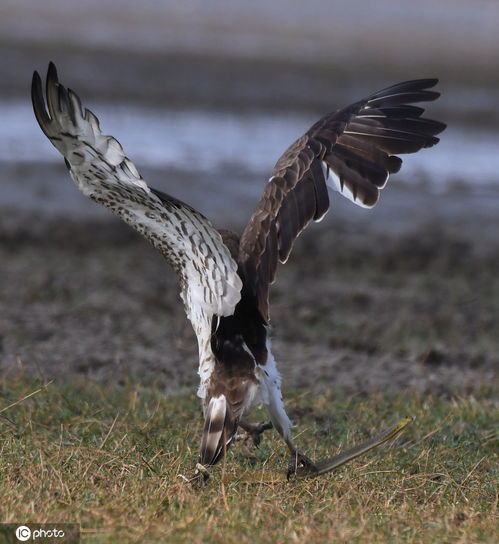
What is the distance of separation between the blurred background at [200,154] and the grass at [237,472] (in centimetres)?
98

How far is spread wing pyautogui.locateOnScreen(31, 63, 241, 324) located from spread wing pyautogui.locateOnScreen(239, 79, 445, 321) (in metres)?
0.15

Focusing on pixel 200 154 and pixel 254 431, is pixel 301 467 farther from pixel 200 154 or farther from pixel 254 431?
pixel 200 154

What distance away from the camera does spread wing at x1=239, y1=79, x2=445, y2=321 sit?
513 centimetres

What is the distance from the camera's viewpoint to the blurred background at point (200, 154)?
8.25 meters

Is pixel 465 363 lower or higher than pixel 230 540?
lower

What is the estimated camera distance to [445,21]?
33.6 m

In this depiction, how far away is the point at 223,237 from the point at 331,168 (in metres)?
0.58

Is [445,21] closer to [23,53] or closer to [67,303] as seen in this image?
[23,53]

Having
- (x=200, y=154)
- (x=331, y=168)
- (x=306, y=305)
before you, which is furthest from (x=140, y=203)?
(x=200, y=154)

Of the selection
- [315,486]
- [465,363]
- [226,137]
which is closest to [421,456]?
[315,486]

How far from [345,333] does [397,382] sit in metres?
1.02

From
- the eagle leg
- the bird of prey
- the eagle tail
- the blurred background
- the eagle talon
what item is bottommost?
the blurred background

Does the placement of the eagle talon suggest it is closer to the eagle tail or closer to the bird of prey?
the bird of prey

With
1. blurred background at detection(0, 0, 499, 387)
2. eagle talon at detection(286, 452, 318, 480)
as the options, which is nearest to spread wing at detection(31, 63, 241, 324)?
eagle talon at detection(286, 452, 318, 480)
